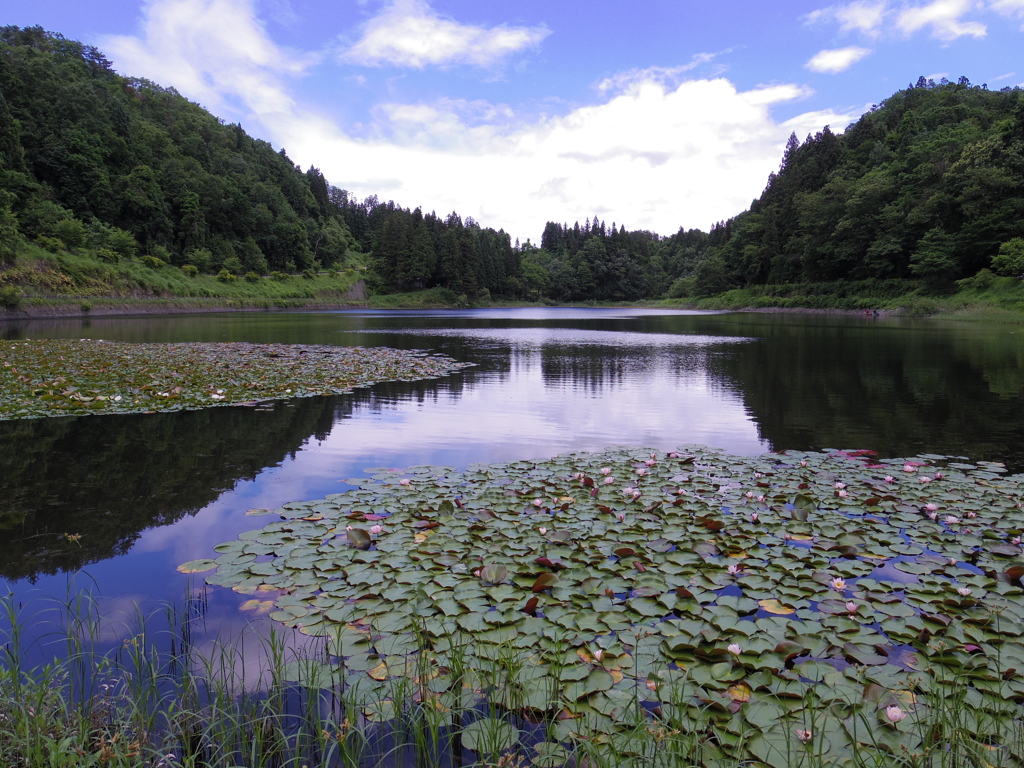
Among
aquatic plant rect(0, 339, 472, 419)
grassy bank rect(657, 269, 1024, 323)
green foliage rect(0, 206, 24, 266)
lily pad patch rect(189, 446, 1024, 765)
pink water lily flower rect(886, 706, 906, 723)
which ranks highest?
green foliage rect(0, 206, 24, 266)

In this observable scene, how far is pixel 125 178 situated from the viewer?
70500 millimetres

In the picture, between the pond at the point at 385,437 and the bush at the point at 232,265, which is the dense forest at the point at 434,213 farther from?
the pond at the point at 385,437

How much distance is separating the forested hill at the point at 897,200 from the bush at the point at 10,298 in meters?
69.3

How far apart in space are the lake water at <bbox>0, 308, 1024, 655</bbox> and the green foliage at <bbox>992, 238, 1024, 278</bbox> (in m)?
28.9

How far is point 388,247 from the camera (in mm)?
94312

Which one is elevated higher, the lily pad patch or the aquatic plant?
the aquatic plant

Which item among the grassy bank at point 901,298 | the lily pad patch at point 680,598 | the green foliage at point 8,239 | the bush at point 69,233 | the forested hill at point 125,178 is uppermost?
the forested hill at point 125,178

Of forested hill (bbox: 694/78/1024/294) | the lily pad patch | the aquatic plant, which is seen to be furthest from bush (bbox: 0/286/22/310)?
forested hill (bbox: 694/78/1024/294)

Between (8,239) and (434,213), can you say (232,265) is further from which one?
(434,213)

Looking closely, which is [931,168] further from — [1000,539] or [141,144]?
[141,144]

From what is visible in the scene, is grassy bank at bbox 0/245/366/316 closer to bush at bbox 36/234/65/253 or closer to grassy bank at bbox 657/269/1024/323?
bush at bbox 36/234/65/253

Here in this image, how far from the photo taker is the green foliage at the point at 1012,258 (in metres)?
39.6

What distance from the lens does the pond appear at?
4.99 meters

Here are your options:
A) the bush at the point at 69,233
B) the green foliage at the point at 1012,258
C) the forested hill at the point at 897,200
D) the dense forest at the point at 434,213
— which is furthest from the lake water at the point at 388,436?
the bush at the point at 69,233
